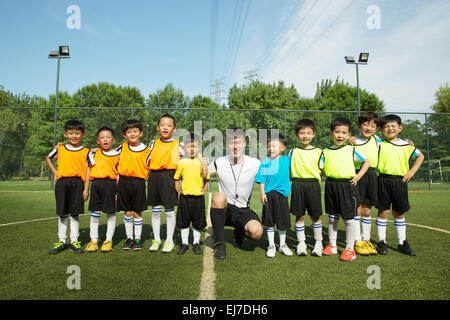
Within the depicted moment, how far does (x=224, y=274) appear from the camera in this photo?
319 centimetres

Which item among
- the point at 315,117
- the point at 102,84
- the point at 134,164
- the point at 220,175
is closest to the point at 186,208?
the point at 220,175

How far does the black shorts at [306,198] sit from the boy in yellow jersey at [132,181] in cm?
225

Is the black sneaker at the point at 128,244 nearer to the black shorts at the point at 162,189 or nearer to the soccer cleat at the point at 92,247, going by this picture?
the soccer cleat at the point at 92,247

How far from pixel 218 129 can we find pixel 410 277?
13.5 m

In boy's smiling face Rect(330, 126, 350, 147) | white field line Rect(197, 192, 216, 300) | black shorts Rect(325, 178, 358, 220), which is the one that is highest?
boy's smiling face Rect(330, 126, 350, 147)

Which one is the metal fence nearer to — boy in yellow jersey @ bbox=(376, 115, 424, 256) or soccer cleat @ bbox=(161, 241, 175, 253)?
soccer cleat @ bbox=(161, 241, 175, 253)

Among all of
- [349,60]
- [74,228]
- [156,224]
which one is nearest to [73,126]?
[74,228]

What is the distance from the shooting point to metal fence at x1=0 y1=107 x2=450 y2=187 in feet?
50.7

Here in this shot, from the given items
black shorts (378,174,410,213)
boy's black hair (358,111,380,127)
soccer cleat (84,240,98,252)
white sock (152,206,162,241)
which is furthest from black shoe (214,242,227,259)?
boy's black hair (358,111,380,127)

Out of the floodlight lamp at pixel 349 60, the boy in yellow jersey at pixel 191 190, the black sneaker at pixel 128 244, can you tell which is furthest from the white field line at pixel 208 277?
the floodlight lamp at pixel 349 60

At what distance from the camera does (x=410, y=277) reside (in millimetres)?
3084

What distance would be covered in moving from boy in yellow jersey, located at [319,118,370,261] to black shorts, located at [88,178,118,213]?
3.16 meters

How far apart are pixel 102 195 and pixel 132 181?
526mm
